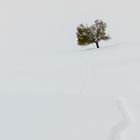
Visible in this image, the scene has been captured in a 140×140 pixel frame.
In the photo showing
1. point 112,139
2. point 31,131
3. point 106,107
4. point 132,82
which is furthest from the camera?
point 132,82

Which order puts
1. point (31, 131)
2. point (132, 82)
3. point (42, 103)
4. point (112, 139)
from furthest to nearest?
point (132, 82) < point (42, 103) < point (31, 131) < point (112, 139)

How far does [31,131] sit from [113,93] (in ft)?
13.9

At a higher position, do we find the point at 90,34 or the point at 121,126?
the point at 90,34

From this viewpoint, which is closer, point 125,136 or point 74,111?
point 125,136

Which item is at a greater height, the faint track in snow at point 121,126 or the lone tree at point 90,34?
the lone tree at point 90,34

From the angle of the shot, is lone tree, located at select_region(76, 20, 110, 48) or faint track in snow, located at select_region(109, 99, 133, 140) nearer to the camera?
faint track in snow, located at select_region(109, 99, 133, 140)

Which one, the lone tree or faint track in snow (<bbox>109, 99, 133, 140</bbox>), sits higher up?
the lone tree

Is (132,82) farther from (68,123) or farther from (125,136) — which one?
(125,136)

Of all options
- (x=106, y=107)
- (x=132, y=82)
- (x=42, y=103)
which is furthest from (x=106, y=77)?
(x=106, y=107)

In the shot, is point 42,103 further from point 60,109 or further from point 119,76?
point 119,76

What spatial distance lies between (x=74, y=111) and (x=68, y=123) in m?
1.19

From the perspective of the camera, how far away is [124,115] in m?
9.88

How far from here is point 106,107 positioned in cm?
1098

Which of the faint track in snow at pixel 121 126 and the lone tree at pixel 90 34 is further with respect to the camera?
the lone tree at pixel 90 34
